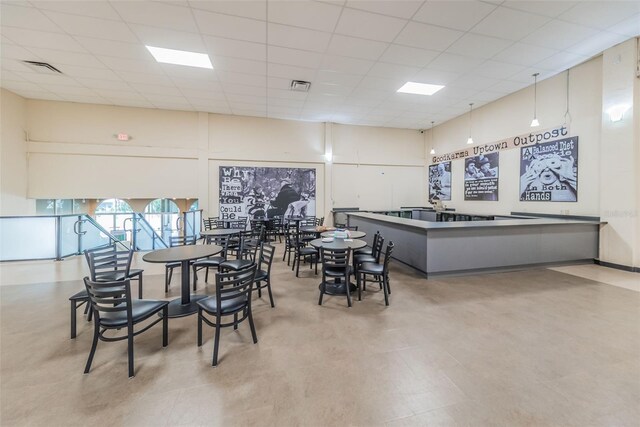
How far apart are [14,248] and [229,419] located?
288 inches

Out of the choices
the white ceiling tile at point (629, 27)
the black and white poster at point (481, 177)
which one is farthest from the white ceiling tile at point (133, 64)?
the black and white poster at point (481, 177)

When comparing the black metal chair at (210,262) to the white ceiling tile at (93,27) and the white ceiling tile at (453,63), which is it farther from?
the white ceiling tile at (453,63)

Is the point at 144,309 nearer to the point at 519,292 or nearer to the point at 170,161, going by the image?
the point at 519,292

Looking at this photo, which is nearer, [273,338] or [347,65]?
[273,338]

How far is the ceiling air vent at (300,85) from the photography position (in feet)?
18.3

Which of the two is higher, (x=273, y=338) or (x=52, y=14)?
(x=52, y=14)

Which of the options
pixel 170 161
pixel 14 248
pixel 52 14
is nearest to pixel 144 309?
pixel 52 14

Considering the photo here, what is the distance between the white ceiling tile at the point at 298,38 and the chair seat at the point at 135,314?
3960 millimetres

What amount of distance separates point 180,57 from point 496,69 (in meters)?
6.16

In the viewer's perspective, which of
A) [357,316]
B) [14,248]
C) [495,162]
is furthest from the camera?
[495,162]

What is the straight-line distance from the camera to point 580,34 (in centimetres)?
400

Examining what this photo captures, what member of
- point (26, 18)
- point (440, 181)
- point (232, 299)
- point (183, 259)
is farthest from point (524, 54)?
point (26, 18)

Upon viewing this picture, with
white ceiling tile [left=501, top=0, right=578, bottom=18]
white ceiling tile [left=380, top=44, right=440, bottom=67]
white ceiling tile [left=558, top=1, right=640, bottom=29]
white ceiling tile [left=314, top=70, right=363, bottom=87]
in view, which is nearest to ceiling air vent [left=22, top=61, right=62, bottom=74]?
white ceiling tile [left=314, top=70, right=363, bottom=87]

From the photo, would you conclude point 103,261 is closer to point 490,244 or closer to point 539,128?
point 490,244
